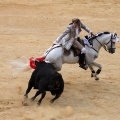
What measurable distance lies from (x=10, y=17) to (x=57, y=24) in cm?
223

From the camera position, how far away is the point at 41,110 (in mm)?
9711

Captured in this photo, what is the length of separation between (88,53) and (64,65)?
202 centimetres

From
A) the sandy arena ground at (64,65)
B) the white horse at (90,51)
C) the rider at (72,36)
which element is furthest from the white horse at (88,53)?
the sandy arena ground at (64,65)

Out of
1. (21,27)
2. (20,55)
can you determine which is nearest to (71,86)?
(20,55)

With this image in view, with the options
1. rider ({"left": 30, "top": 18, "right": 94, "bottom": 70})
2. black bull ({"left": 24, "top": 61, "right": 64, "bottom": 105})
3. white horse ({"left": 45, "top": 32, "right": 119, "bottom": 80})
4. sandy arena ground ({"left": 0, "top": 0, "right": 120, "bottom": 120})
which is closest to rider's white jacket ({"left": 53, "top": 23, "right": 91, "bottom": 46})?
rider ({"left": 30, "top": 18, "right": 94, "bottom": 70})

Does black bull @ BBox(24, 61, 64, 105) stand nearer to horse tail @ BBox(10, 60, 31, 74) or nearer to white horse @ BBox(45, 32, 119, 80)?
white horse @ BBox(45, 32, 119, 80)

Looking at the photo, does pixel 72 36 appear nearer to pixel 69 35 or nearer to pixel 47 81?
pixel 69 35

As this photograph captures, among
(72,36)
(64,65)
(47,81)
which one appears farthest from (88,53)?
(47,81)

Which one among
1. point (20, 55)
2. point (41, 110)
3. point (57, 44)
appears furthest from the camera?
point (20, 55)

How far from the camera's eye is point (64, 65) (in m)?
13.4

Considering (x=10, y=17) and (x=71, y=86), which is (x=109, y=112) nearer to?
(x=71, y=86)

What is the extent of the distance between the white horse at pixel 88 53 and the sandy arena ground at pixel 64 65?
0.63 meters

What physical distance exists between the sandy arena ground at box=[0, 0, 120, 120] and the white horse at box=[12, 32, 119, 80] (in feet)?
2.07

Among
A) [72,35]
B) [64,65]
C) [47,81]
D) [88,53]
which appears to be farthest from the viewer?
[64,65]
